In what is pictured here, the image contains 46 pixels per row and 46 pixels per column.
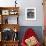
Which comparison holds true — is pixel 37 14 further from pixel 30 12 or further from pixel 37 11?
pixel 30 12

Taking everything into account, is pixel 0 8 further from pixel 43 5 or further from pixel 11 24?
pixel 43 5

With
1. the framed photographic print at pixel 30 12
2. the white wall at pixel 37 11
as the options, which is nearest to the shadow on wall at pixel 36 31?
the white wall at pixel 37 11

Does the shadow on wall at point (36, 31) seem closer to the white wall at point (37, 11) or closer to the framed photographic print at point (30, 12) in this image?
the white wall at point (37, 11)

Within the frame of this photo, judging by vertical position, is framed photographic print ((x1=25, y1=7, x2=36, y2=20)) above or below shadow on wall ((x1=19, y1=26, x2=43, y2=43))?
above

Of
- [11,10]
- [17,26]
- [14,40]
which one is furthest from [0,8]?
[14,40]

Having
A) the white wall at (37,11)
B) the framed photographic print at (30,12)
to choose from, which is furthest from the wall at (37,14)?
the framed photographic print at (30,12)

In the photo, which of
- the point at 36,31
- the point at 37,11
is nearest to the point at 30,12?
the point at 37,11

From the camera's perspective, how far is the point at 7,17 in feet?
17.8

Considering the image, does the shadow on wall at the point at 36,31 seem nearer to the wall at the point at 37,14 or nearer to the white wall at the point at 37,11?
the wall at the point at 37,14

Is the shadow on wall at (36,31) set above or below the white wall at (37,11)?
below

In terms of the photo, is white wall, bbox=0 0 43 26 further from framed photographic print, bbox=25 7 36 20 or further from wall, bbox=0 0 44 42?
framed photographic print, bbox=25 7 36 20

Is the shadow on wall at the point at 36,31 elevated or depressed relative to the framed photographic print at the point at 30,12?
depressed

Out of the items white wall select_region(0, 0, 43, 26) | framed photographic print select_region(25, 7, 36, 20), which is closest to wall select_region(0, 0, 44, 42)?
white wall select_region(0, 0, 43, 26)

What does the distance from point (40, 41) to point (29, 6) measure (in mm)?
1296
